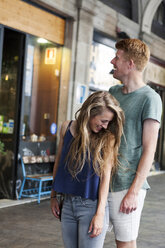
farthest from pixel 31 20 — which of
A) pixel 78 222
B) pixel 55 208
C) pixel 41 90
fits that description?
pixel 78 222

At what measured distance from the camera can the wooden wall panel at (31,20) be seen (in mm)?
7344

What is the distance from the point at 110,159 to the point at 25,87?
5.76 m

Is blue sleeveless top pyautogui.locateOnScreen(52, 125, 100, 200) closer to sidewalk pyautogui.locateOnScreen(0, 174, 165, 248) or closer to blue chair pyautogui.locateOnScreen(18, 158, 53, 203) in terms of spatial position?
sidewalk pyautogui.locateOnScreen(0, 174, 165, 248)

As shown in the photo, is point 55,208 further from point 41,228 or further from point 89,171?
point 41,228

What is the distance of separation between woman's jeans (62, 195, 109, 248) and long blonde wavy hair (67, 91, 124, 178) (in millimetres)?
168

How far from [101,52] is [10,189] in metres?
4.46

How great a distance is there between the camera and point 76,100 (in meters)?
9.24

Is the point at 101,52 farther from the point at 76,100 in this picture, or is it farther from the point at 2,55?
the point at 2,55

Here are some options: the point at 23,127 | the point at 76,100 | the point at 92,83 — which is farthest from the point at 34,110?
the point at 92,83

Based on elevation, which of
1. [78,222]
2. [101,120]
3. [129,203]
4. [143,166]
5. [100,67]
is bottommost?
[78,222]

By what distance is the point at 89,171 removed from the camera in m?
2.46

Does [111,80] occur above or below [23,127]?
above

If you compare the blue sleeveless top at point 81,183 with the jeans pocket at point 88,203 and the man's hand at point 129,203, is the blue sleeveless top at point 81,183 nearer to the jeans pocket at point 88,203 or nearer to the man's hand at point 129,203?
the jeans pocket at point 88,203

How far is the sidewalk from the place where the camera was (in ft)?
16.9
